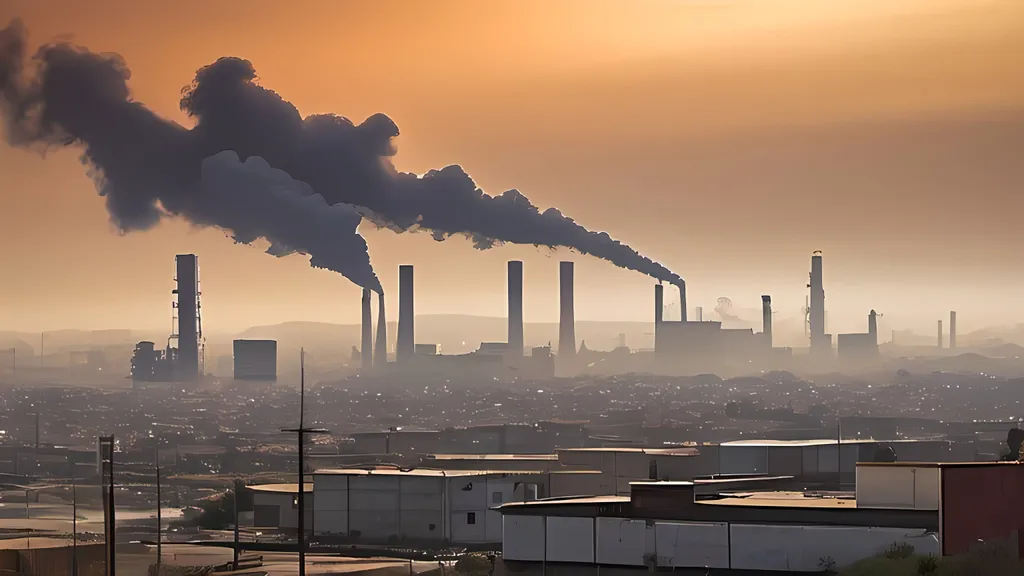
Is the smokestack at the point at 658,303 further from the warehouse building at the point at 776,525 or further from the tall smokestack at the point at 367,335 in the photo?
the warehouse building at the point at 776,525

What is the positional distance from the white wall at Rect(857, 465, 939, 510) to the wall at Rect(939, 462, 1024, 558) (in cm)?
142

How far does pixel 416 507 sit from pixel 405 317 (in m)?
114

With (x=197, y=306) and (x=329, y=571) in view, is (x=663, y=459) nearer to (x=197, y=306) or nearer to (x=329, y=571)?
(x=329, y=571)

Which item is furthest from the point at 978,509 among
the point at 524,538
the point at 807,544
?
the point at 524,538

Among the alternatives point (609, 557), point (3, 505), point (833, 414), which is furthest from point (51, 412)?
point (609, 557)

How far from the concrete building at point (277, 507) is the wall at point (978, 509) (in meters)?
29.0

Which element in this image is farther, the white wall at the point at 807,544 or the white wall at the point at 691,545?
the white wall at the point at 691,545

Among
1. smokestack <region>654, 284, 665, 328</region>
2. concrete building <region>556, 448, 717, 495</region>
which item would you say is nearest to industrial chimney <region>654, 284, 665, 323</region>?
smokestack <region>654, 284, 665, 328</region>

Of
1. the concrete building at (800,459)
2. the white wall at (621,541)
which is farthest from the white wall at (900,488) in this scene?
the concrete building at (800,459)

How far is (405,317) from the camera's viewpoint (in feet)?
545

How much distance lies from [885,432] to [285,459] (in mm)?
36205

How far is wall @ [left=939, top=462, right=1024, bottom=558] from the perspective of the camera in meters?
27.7

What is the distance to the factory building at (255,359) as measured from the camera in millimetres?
195500

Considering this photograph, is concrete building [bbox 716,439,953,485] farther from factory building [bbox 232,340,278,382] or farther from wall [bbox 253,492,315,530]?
factory building [bbox 232,340,278,382]
